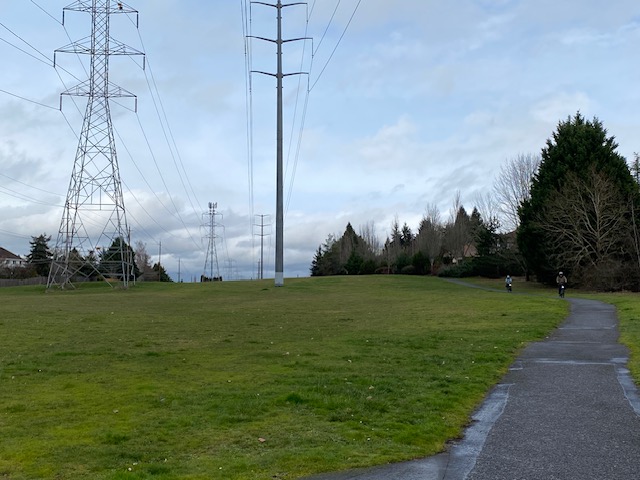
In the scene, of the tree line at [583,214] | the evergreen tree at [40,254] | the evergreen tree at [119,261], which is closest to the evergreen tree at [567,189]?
the tree line at [583,214]

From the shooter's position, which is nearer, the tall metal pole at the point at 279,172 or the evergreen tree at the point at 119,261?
the tall metal pole at the point at 279,172

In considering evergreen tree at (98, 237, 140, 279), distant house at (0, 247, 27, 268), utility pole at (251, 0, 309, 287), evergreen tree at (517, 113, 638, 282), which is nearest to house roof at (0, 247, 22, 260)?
distant house at (0, 247, 27, 268)

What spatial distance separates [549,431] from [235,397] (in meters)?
4.51

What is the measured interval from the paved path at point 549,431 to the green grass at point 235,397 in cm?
38

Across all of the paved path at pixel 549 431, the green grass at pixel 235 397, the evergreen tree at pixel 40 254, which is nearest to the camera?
the paved path at pixel 549 431

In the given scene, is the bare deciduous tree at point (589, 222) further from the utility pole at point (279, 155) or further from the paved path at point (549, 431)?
the paved path at point (549, 431)

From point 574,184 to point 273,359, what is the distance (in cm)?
4227

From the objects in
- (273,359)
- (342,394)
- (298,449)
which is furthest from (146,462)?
(273,359)

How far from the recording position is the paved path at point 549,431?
602 cm

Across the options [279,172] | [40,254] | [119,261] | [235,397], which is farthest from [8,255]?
[235,397]

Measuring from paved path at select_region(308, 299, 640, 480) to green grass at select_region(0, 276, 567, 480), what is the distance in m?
0.38

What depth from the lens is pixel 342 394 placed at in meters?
9.45

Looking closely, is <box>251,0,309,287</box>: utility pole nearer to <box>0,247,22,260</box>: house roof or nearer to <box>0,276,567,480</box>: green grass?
<box>0,276,567,480</box>: green grass

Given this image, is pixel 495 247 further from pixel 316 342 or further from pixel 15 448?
pixel 15 448
